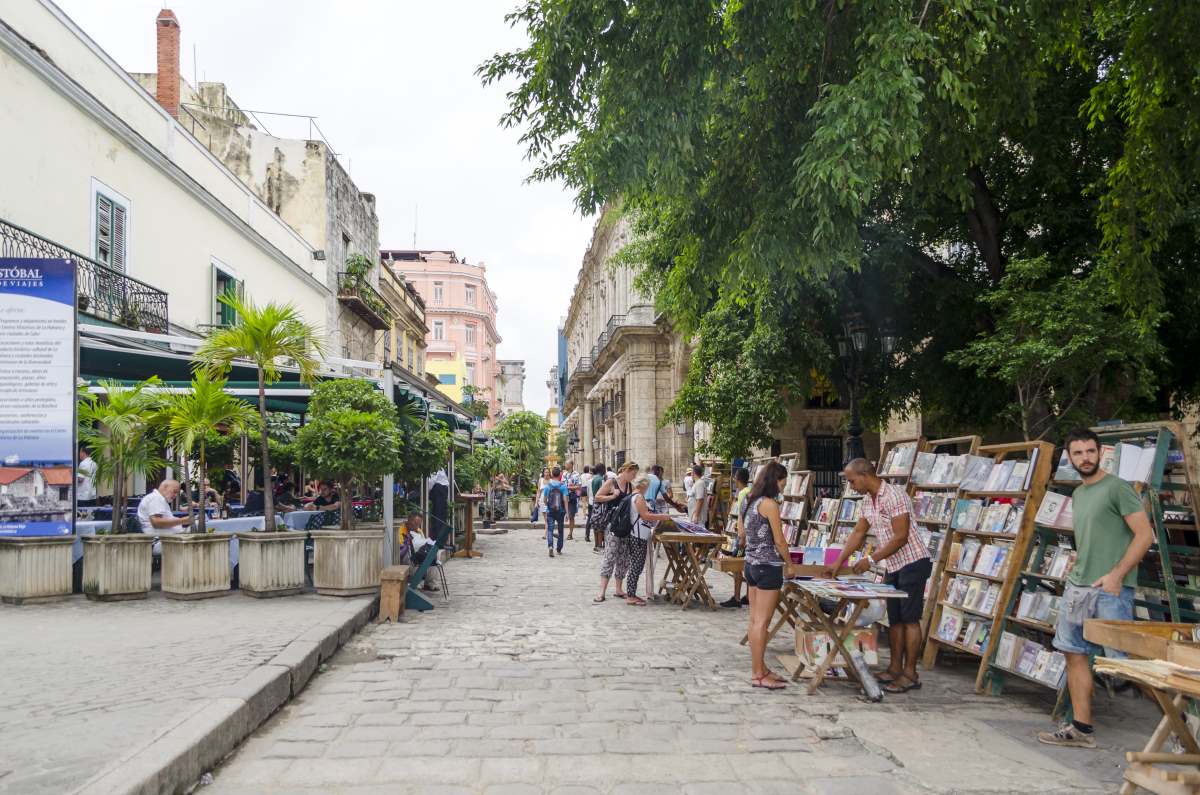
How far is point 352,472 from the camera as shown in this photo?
939cm

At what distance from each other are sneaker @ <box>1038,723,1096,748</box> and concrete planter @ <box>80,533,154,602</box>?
315 inches

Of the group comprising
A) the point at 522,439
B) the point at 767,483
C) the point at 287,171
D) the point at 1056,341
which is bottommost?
the point at 767,483

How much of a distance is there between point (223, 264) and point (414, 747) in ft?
56.9

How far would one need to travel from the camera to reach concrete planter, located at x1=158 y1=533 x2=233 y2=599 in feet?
29.6

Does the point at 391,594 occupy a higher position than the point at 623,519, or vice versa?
the point at 623,519

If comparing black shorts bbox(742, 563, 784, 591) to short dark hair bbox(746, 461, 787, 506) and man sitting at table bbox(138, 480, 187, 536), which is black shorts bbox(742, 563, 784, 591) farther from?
man sitting at table bbox(138, 480, 187, 536)

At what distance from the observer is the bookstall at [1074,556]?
18.2 feet

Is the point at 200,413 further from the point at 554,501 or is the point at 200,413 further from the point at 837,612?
the point at 554,501

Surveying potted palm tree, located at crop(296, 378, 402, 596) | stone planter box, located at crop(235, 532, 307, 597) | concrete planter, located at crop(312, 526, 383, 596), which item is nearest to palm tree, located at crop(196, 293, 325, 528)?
stone planter box, located at crop(235, 532, 307, 597)

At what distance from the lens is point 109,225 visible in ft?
49.1

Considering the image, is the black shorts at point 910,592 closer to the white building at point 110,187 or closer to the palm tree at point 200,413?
the palm tree at point 200,413

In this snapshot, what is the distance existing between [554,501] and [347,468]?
27.3 feet

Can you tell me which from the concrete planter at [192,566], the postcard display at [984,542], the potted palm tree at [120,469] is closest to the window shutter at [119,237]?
the potted palm tree at [120,469]

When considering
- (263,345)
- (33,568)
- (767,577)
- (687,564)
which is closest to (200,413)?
(263,345)
